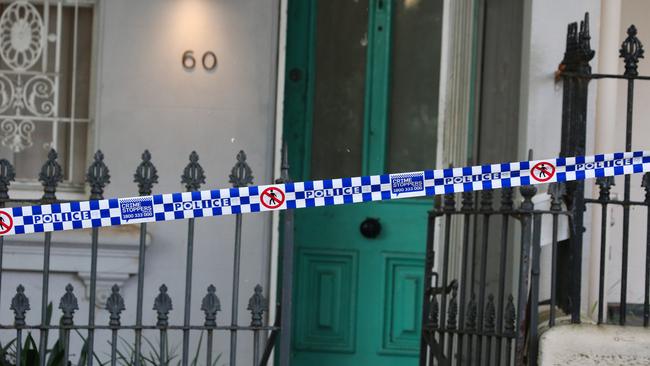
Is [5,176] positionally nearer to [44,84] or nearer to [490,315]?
[490,315]

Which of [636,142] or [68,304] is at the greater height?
[636,142]

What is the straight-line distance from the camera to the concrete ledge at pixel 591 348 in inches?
226

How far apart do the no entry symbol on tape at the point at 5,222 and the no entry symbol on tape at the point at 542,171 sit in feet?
7.11

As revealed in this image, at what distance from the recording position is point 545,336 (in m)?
5.76

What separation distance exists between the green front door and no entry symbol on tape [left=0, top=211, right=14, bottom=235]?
10.5 ft

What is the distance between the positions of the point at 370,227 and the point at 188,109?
1319 mm

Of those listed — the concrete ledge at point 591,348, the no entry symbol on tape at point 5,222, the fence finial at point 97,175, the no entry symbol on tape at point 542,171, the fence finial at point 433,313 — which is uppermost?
the no entry symbol on tape at point 542,171

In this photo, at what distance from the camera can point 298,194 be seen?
559 cm

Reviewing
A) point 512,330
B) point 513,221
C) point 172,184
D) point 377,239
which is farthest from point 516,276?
point 172,184

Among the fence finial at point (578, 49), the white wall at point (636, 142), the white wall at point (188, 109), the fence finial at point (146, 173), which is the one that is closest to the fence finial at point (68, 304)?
the fence finial at point (146, 173)

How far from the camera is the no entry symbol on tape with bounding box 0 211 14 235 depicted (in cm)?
536

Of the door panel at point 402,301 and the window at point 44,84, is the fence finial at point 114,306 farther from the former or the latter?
the door panel at point 402,301

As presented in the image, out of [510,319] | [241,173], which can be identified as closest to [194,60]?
[241,173]

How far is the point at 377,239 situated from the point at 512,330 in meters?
2.54
